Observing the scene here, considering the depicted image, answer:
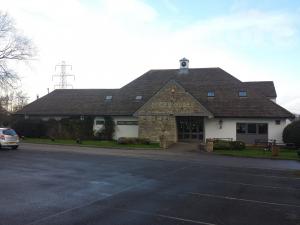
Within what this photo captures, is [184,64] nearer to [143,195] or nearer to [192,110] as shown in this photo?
[192,110]

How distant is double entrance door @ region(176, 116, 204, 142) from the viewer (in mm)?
39094

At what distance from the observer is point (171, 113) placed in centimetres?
3825

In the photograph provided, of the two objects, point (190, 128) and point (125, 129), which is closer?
point (190, 128)

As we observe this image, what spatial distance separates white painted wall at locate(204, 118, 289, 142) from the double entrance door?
75cm

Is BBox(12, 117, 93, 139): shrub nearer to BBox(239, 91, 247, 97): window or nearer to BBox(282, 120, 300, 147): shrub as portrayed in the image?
BBox(239, 91, 247, 97): window

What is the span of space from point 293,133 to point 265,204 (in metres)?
24.1

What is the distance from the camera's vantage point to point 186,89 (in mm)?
41562

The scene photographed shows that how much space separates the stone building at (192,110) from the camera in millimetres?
37375

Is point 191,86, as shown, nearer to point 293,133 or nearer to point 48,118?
point 293,133

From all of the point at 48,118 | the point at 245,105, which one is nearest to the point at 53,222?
the point at 245,105

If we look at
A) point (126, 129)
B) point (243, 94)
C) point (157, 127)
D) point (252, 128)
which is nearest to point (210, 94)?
point (243, 94)

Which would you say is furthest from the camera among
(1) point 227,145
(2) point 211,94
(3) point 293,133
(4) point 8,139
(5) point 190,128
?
(2) point 211,94

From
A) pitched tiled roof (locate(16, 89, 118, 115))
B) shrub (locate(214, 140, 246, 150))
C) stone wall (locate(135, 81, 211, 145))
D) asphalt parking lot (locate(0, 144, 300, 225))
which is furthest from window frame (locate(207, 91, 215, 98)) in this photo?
asphalt parking lot (locate(0, 144, 300, 225))

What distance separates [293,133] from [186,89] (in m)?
12.2
